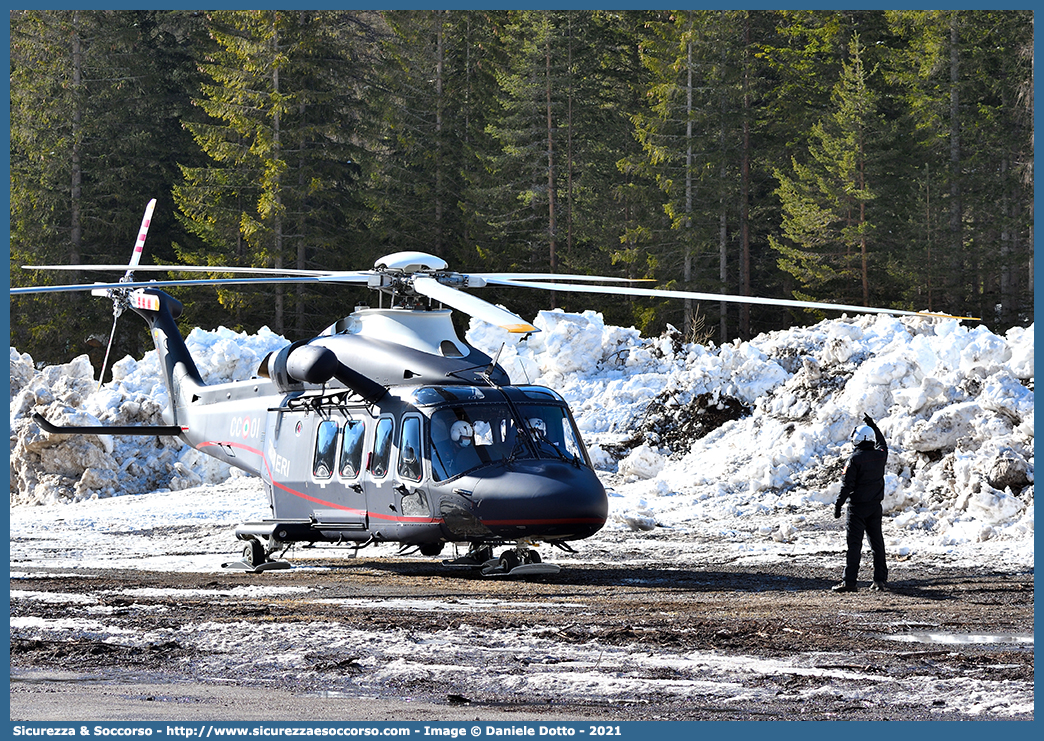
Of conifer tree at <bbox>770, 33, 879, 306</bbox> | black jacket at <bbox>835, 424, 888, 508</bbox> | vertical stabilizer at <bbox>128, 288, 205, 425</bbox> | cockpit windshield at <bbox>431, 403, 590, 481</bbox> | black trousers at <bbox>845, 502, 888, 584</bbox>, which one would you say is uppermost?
conifer tree at <bbox>770, 33, 879, 306</bbox>

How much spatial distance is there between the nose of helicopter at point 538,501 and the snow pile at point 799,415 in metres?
4.25

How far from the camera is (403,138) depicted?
1401 inches

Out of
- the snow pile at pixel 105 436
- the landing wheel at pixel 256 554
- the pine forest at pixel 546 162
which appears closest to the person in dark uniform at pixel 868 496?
the landing wheel at pixel 256 554

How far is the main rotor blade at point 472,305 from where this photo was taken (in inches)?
348

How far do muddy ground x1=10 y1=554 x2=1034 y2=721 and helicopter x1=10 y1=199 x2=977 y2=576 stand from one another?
21.7 inches

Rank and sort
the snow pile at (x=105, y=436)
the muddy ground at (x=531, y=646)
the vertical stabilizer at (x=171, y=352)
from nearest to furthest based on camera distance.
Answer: the muddy ground at (x=531, y=646)
the vertical stabilizer at (x=171, y=352)
the snow pile at (x=105, y=436)

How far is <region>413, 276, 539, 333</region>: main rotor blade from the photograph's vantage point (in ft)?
29.0

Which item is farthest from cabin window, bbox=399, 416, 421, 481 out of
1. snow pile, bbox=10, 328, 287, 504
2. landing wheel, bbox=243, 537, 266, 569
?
snow pile, bbox=10, 328, 287, 504

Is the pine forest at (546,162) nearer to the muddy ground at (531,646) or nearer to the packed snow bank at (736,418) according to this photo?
the packed snow bank at (736,418)

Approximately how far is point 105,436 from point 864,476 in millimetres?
14265

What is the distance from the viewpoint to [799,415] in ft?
58.2

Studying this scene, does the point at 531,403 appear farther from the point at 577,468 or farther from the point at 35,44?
the point at 35,44

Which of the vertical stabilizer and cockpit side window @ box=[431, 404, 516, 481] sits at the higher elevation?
the vertical stabilizer

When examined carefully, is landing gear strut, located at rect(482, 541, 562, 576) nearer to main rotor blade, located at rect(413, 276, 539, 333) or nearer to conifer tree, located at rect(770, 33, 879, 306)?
main rotor blade, located at rect(413, 276, 539, 333)
